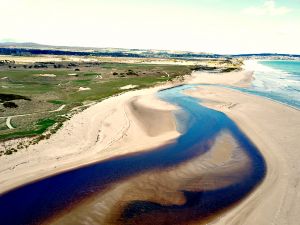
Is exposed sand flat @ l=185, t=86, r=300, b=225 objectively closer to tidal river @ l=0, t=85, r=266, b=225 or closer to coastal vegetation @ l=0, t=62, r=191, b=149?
tidal river @ l=0, t=85, r=266, b=225

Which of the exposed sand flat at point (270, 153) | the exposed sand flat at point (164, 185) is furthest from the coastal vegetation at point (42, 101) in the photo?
the exposed sand flat at point (270, 153)

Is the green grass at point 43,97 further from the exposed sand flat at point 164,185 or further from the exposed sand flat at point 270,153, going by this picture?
the exposed sand flat at point 270,153

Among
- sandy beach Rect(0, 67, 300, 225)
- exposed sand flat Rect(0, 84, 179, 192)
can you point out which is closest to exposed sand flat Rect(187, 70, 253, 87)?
sandy beach Rect(0, 67, 300, 225)

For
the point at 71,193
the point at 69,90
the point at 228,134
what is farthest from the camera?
the point at 69,90

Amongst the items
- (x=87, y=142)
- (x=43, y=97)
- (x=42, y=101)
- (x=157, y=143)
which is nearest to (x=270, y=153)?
(x=157, y=143)

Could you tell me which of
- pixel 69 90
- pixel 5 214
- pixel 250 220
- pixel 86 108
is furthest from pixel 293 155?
pixel 69 90

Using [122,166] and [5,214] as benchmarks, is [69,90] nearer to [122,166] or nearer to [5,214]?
[122,166]
